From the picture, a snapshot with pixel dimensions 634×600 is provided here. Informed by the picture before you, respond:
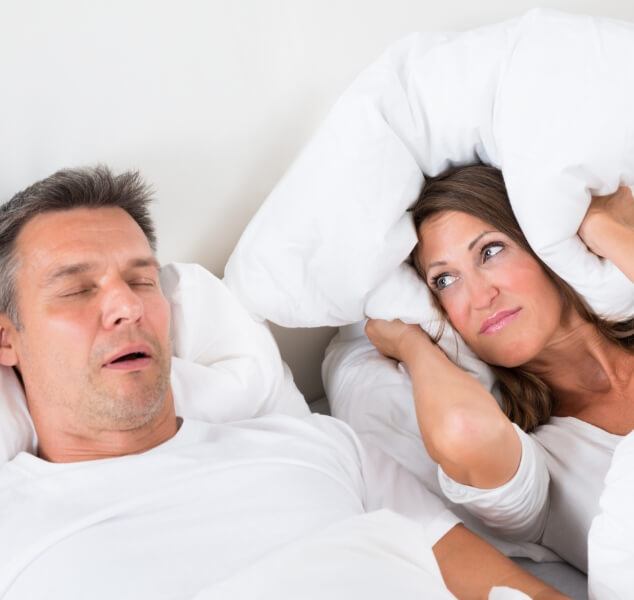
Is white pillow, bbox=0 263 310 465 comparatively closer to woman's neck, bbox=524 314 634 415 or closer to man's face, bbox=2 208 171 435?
man's face, bbox=2 208 171 435

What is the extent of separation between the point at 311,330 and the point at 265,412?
0.32 meters

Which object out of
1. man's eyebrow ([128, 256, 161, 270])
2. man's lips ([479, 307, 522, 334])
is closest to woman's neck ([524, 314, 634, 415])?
man's lips ([479, 307, 522, 334])

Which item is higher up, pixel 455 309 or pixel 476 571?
pixel 455 309

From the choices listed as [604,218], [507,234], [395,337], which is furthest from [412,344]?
[604,218]

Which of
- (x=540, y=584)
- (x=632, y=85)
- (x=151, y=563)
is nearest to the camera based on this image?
(x=151, y=563)

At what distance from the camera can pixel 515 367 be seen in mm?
1535

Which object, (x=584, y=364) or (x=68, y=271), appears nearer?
(x=68, y=271)

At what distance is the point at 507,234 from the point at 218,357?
0.55m

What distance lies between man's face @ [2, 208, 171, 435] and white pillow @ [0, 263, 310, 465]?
14 cm

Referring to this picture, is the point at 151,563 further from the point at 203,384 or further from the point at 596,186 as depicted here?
the point at 596,186

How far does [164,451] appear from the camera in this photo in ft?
3.78

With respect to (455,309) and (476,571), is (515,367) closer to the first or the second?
(455,309)

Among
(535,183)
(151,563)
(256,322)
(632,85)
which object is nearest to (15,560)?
(151,563)

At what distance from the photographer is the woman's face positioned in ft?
4.62
